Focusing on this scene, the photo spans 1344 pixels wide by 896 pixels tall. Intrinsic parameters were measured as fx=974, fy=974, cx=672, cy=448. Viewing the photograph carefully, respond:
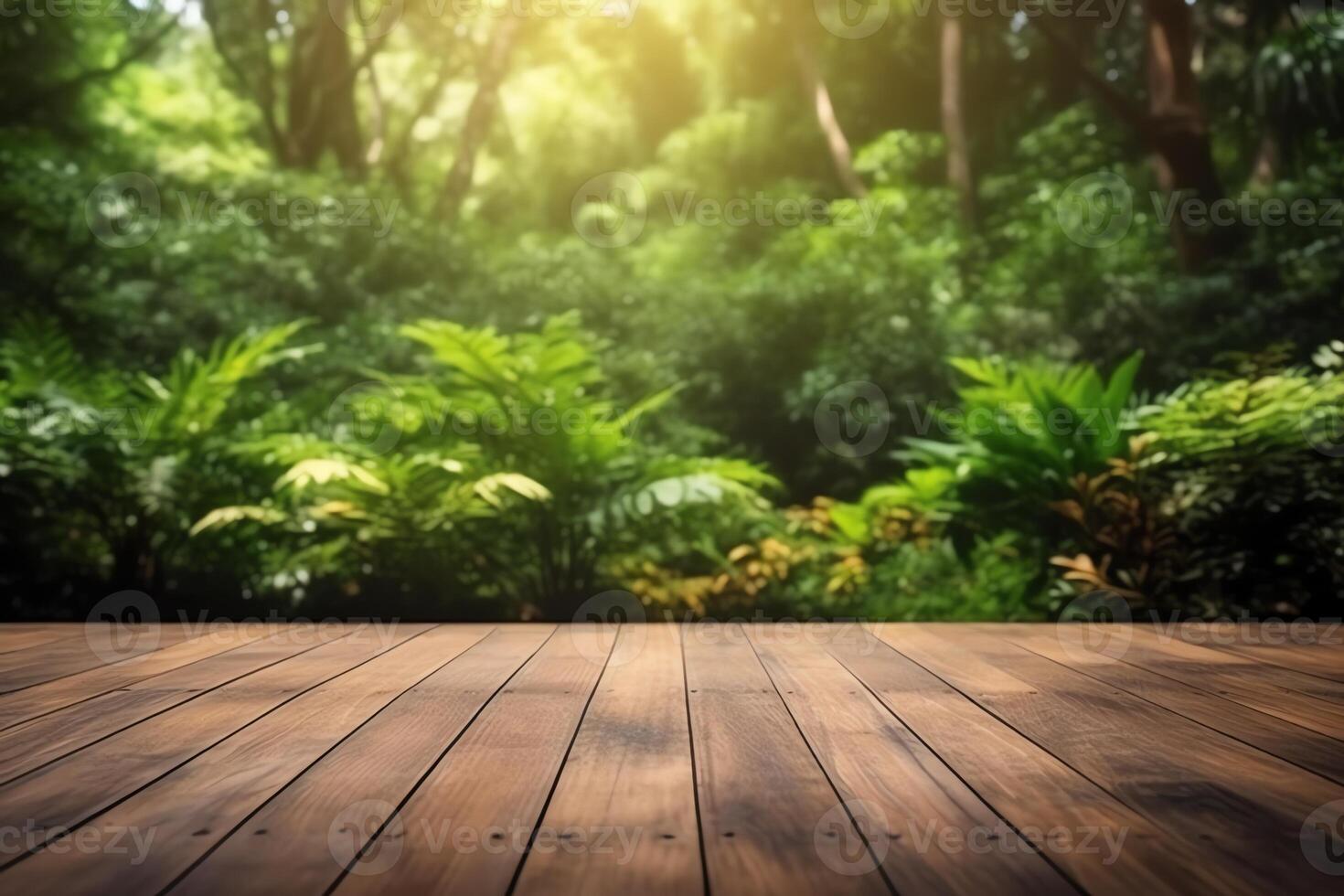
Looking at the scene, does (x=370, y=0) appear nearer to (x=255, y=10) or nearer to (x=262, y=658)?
(x=255, y=10)

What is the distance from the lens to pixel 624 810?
116cm

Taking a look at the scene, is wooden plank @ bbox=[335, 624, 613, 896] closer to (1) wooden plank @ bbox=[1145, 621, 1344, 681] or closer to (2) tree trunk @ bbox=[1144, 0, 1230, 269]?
(1) wooden plank @ bbox=[1145, 621, 1344, 681]

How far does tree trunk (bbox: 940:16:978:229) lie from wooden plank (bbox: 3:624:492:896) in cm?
732

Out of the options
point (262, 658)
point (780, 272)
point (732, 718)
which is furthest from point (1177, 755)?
point (780, 272)

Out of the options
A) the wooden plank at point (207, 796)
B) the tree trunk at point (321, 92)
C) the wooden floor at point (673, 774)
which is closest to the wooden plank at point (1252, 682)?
the wooden floor at point (673, 774)

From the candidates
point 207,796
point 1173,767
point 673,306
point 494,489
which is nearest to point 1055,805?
point 1173,767

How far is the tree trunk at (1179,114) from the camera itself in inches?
258

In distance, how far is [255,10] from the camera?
833 cm

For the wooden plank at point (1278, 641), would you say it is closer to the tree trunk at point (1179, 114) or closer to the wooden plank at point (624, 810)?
the wooden plank at point (624, 810)

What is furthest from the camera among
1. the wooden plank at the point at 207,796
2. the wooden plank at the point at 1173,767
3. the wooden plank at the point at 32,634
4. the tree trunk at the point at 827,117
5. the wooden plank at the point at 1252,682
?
the tree trunk at the point at 827,117

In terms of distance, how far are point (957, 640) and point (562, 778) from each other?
168cm

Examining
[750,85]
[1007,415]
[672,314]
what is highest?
[750,85]

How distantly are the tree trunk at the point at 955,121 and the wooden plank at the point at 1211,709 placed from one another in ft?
20.6

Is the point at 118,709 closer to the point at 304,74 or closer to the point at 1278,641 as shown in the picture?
the point at 1278,641
